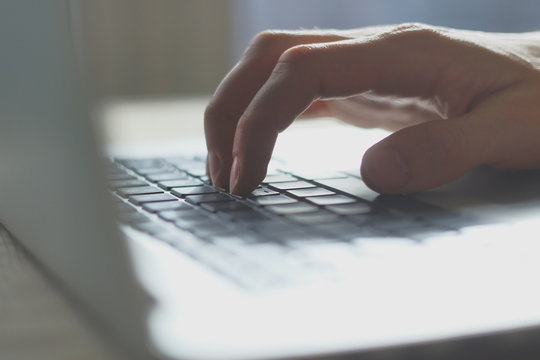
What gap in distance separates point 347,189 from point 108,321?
35 cm

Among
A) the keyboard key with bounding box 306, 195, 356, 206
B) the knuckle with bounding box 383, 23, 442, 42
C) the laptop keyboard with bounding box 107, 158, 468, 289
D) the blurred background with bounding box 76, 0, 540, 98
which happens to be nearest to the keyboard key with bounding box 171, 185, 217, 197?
the laptop keyboard with bounding box 107, 158, 468, 289

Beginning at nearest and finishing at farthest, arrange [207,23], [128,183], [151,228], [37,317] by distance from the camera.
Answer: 1. [37,317]
2. [151,228]
3. [128,183]
4. [207,23]

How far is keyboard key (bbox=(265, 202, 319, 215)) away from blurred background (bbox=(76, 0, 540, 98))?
2.32 meters

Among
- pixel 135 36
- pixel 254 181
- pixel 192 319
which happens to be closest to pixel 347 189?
pixel 254 181

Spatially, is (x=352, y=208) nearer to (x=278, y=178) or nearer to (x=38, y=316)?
→ (x=278, y=178)

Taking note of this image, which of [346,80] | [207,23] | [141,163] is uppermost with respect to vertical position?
[346,80]

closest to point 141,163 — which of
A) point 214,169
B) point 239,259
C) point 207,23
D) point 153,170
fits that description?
point 153,170

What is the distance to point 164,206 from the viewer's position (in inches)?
21.7

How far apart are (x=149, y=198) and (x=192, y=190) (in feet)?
0.17

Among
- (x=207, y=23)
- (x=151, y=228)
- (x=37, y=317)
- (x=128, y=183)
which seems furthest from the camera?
(x=207, y=23)

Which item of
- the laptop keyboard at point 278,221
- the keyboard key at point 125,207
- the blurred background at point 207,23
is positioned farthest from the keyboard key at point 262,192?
the blurred background at point 207,23

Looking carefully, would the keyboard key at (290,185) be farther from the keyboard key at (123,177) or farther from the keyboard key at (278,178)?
the keyboard key at (123,177)

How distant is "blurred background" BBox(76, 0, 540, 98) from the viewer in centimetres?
285

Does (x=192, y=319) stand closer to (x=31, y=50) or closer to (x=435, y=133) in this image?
(x=31, y=50)
